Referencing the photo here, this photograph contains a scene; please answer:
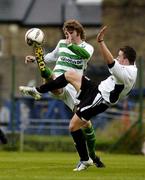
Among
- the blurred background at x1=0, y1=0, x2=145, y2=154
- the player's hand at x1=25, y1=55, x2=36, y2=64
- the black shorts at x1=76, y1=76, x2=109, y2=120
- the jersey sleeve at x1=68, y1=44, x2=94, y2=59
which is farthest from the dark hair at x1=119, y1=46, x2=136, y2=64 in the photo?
the blurred background at x1=0, y1=0, x2=145, y2=154

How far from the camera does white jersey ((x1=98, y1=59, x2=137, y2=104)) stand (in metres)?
14.9

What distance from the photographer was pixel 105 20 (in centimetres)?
6581

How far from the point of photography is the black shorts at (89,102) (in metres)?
15.2

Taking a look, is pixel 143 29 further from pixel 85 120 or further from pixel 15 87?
pixel 85 120

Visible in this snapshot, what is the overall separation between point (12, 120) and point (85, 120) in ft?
39.7

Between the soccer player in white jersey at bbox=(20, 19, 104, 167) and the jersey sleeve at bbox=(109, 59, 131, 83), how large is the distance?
3.48 feet

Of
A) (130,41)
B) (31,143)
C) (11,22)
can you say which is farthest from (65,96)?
(11,22)

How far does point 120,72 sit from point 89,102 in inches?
30.7

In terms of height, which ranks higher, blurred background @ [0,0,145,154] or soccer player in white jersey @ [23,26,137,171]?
soccer player in white jersey @ [23,26,137,171]

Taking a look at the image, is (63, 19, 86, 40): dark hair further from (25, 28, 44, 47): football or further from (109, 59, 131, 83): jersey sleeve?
(109, 59, 131, 83): jersey sleeve

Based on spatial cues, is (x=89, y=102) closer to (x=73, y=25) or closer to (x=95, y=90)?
(x=95, y=90)

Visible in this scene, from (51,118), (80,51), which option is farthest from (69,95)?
(51,118)

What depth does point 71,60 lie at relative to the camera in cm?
1675

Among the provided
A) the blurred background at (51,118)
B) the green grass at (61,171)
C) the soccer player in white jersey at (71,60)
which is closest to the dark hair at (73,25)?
the soccer player in white jersey at (71,60)
